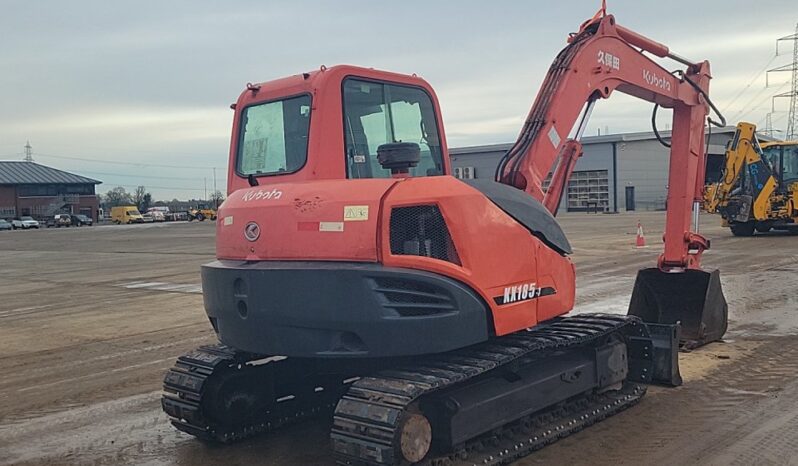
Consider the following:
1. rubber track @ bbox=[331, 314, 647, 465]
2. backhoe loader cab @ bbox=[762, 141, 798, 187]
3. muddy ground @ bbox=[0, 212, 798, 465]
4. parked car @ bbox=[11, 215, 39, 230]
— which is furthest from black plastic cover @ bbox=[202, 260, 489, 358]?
parked car @ bbox=[11, 215, 39, 230]

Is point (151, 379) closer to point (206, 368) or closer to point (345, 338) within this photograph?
point (206, 368)

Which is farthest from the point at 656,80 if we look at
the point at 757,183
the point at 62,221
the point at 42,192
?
the point at 42,192

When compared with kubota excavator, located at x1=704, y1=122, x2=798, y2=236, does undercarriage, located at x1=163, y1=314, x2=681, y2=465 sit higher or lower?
lower

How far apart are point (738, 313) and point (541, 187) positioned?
17.5ft

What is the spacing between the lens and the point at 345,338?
484 centimetres

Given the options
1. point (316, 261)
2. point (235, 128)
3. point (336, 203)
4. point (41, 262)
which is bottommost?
point (41, 262)

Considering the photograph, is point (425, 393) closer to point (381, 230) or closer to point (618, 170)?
point (381, 230)

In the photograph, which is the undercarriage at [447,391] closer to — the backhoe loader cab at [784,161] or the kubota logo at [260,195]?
the kubota logo at [260,195]

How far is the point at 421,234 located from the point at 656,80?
4.47 m

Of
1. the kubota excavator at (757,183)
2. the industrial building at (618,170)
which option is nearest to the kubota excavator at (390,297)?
the kubota excavator at (757,183)

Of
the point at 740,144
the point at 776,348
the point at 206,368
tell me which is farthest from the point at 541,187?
the point at 740,144

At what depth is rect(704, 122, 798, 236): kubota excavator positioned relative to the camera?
23484mm

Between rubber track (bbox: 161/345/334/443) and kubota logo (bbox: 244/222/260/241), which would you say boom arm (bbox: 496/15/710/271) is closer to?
kubota logo (bbox: 244/222/260/241)

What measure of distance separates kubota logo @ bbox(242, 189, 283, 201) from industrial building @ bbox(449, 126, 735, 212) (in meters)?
54.7
